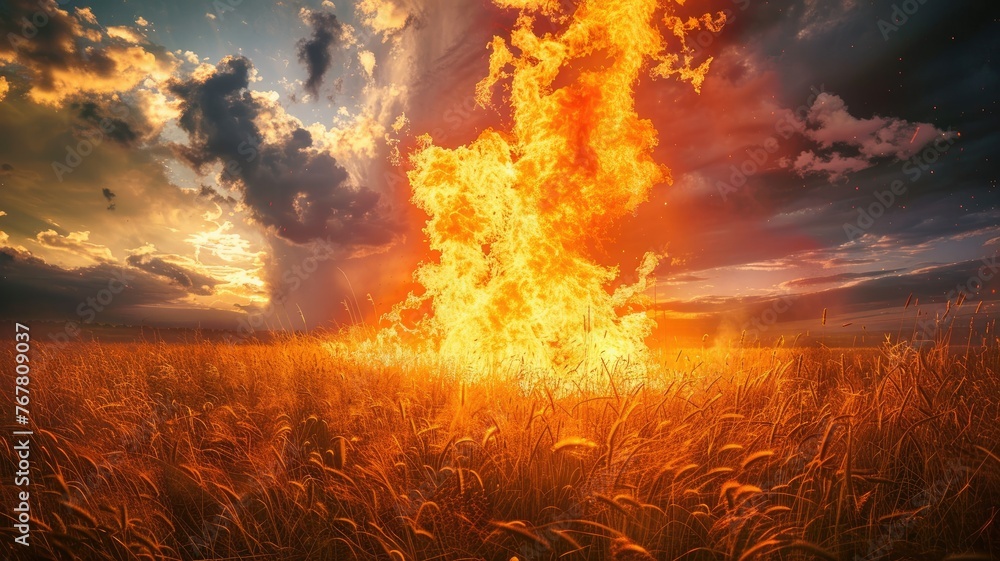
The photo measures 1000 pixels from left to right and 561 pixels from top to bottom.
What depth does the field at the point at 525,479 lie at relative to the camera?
10.0ft

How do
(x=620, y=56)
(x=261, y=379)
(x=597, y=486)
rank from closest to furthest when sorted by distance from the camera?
1. (x=597, y=486)
2. (x=261, y=379)
3. (x=620, y=56)

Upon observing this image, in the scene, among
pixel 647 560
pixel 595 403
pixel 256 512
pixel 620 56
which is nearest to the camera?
pixel 647 560

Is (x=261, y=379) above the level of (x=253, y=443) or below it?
above

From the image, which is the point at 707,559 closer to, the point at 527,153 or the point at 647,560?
the point at 647,560

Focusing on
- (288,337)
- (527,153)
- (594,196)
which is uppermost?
(527,153)

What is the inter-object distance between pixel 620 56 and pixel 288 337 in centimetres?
1261

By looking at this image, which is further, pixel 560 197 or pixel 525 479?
pixel 560 197

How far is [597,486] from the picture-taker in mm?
3449

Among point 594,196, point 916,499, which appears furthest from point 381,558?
point 594,196

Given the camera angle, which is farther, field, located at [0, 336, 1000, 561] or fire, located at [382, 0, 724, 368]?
fire, located at [382, 0, 724, 368]

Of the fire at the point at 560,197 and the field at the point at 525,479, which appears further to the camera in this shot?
the fire at the point at 560,197

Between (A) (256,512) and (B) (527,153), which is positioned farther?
(B) (527,153)

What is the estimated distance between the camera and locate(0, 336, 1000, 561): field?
10.0 feet

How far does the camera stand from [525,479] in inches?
159
